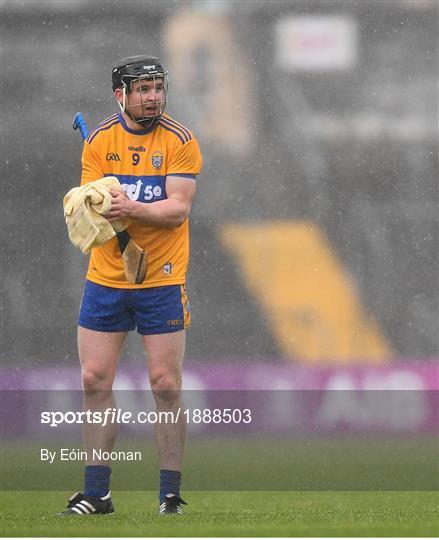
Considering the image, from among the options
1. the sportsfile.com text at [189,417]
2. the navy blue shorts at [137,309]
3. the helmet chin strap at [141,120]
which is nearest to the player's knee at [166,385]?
the navy blue shorts at [137,309]

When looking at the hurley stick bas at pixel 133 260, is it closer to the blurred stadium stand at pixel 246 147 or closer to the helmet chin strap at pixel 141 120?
the helmet chin strap at pixel 141 120

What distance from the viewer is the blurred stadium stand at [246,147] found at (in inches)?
336

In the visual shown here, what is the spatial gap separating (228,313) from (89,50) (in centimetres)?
185

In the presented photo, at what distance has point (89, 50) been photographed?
880 centimetres

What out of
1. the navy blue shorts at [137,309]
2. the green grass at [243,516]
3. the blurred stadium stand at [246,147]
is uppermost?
the blurred stadium stand at [246,147]

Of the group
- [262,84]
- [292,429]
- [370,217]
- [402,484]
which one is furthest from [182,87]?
[402,484]

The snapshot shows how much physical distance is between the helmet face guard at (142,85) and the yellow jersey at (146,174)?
0.08m

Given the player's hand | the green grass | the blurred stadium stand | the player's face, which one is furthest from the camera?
the blurred stadium stand

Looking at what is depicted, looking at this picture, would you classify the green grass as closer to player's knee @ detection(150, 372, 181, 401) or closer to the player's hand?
player's knee @ detection(150, 372, 181, 401)

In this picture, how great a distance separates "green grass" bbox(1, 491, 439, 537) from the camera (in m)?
4.62

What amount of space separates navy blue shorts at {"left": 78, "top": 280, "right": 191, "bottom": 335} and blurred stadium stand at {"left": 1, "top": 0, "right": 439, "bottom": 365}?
125 inches

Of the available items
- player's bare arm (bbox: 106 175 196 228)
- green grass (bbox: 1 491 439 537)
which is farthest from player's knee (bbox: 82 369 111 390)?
player's bare arm (bbox: 106 175 196 228)

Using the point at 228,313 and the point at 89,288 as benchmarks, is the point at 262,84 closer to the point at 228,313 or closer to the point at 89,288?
the point at 228,313

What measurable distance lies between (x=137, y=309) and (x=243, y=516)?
87 cm
